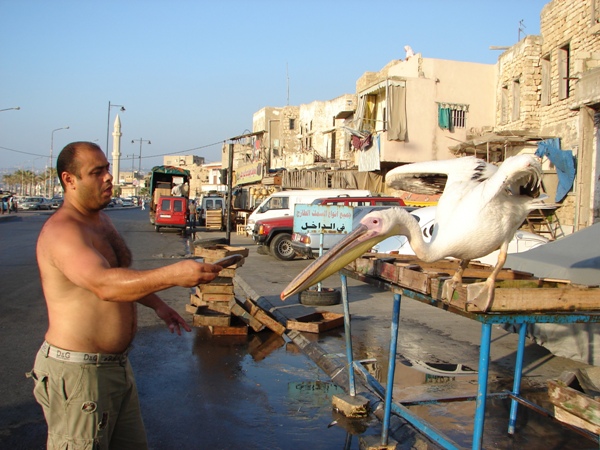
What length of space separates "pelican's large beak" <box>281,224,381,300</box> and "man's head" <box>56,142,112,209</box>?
3.76ft

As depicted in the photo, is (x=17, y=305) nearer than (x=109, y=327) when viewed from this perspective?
No

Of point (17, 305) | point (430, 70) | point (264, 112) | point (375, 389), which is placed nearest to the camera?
point (375, 389)

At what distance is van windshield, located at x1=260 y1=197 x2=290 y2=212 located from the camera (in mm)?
20516

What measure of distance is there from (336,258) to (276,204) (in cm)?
1730

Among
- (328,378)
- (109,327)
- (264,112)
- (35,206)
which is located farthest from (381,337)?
(35,206)

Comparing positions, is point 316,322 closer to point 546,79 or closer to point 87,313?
point 87,313

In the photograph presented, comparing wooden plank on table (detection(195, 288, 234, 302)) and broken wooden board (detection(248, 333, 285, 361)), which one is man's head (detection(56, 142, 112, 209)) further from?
wooden plank on table (detection(195, 288, 234, 302))

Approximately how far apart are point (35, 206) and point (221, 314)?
193 feet

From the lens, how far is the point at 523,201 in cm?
380

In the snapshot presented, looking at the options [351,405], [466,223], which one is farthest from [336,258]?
[351,405]

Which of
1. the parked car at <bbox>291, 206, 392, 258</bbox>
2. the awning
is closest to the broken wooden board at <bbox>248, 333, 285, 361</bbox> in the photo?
the parked car at <bbox>291, 206, 392, 258</bbox>

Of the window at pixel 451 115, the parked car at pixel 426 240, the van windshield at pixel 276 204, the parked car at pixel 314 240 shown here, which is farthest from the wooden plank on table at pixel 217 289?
the window at pixel 451 115

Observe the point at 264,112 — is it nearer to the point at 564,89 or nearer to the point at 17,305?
the point at 564,89

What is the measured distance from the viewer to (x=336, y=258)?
3500mm
